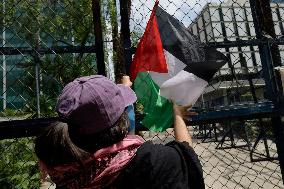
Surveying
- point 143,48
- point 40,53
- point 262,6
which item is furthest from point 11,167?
point 262,6

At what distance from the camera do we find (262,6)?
8.43 feet

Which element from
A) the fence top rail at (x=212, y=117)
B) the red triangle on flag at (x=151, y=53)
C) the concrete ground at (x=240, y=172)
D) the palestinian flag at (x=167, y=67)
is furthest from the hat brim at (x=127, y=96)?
the concrete ground at (x=240, y=172)

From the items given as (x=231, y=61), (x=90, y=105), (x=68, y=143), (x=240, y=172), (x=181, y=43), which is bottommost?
(x=240, y=172)

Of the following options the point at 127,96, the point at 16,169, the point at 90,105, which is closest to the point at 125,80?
the point at 127,96

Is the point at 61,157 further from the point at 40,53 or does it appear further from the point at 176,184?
the point at 40,53

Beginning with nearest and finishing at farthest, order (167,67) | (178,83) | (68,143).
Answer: (68,143) → (178,83) → (167,67)

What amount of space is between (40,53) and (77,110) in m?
1.26

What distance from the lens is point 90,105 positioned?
1291 mm

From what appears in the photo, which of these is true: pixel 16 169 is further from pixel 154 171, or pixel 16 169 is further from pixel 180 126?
pixel 154 171

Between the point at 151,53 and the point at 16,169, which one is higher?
the point at 151,53

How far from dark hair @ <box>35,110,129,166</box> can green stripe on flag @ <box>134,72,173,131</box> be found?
2.69ft

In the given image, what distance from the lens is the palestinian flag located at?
2.14 meters

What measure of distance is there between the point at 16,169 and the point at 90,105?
519 cm

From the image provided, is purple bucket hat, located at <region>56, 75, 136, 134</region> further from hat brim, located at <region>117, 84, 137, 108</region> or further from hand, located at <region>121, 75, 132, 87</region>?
hand, located at <region>121, 75, 132, 87</region>
